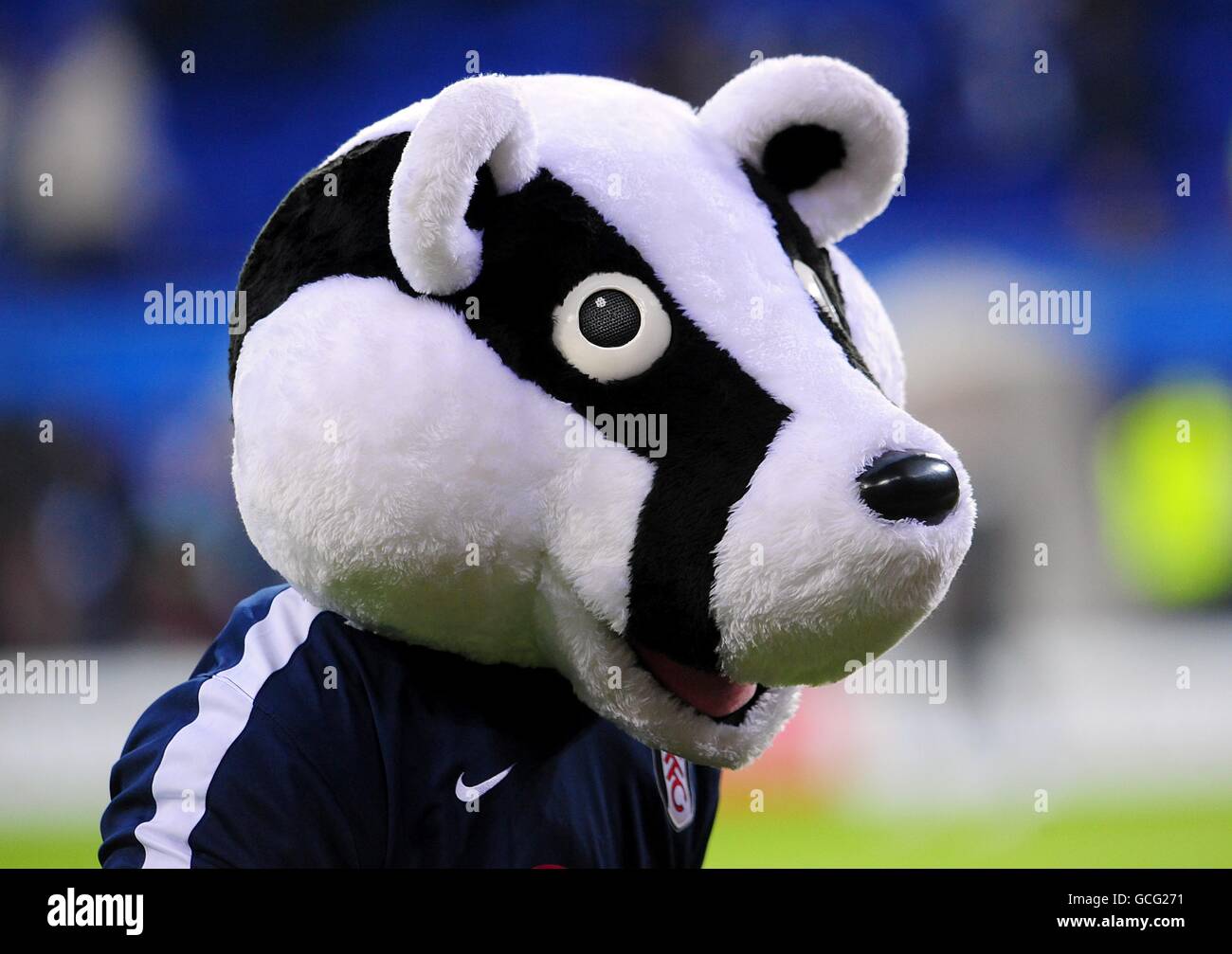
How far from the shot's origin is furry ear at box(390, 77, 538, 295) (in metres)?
0.67

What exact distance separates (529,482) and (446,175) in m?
0.16

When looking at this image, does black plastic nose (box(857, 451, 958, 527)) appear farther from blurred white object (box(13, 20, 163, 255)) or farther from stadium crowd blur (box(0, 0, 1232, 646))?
blurred white object (box(13, 20, 163, 255))

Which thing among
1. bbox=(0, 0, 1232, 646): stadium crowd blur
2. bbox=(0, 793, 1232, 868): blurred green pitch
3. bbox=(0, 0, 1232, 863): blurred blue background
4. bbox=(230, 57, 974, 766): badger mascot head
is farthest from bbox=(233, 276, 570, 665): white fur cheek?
bbox=(0, 0, 1232, 646): stadium crowd blur

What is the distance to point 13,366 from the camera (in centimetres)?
338

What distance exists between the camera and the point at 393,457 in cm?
69

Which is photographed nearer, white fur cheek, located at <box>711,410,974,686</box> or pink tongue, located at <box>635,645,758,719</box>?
white fur cheek, located at <box>711,410,974,686</box>

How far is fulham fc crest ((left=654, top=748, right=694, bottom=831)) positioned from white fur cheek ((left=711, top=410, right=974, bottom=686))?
265 mm

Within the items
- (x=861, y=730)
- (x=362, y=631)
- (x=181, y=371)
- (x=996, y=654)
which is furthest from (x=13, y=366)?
(x=362, y=631)

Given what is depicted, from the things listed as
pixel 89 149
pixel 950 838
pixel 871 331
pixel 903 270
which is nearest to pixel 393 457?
pixel 871 331

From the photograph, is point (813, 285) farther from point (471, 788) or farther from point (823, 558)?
point (471, 788)

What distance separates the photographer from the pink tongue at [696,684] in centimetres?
75

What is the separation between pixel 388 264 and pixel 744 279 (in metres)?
0.19

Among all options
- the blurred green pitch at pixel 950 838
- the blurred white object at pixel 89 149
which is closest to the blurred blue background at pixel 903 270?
the blurred white object at pixel 89 149
